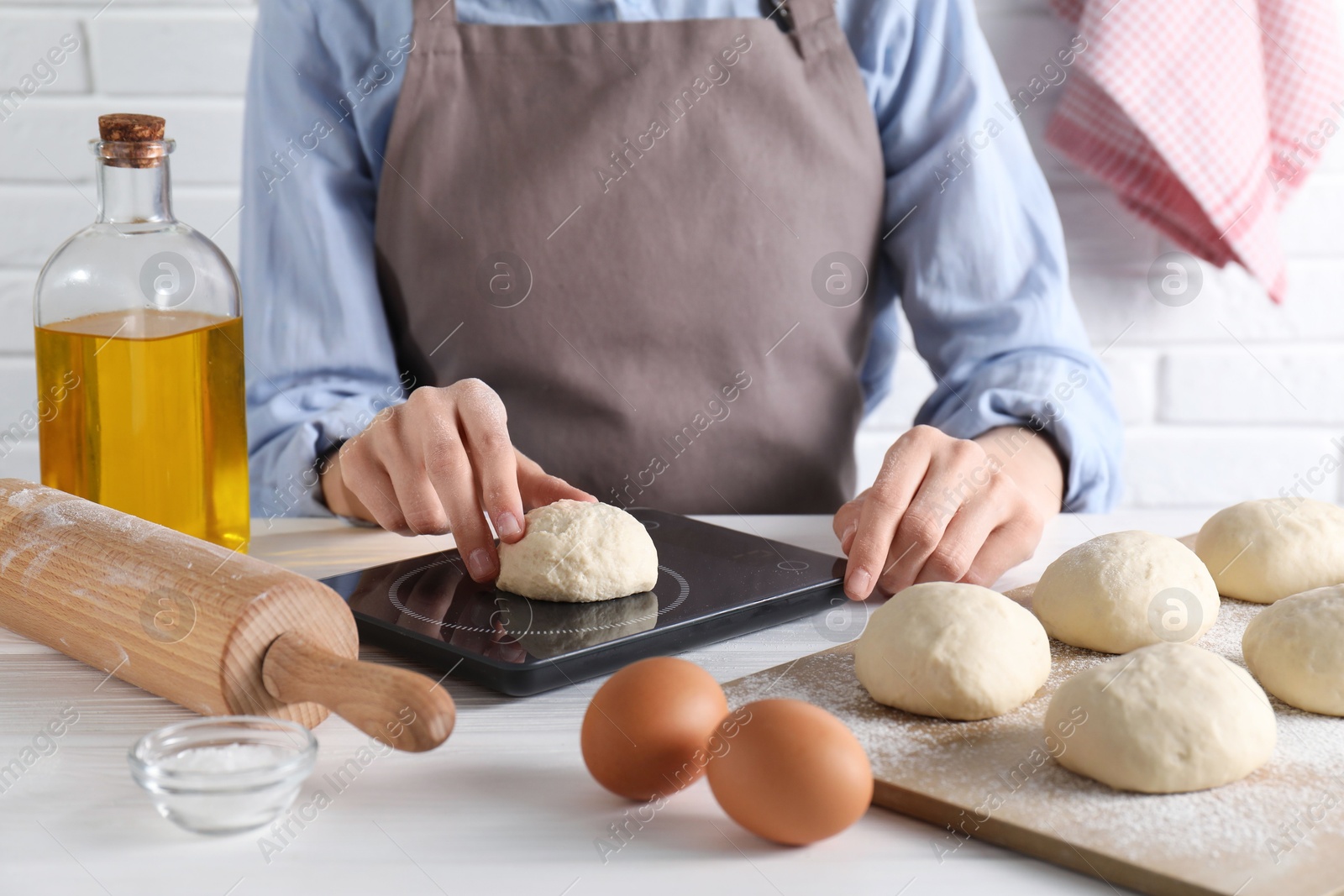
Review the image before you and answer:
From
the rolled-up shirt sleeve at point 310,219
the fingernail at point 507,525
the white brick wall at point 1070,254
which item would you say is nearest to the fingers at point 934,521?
the fingernail at point 507,525

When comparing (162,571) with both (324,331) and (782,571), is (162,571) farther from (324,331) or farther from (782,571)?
(324,331)

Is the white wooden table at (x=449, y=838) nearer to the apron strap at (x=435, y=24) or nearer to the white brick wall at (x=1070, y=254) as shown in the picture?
the apron strap at (x=435, y=24)

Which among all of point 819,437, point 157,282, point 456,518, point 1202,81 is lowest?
point 819,437

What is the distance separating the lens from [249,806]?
468mm

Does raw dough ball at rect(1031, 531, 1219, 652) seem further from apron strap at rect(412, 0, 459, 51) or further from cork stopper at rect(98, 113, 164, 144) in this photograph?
apron strap at rect(412, 0, 459, 51)

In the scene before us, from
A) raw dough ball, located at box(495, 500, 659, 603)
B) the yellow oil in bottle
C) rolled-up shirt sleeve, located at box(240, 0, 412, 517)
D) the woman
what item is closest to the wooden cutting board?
raw dough ball, located at box(495, 500, 659, 603)

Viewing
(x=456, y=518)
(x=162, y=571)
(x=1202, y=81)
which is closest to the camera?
A: (x=162, y=571)

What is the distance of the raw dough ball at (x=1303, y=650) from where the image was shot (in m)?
0.60

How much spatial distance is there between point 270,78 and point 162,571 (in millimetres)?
734

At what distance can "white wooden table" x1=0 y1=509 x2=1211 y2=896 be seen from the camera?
45 cm

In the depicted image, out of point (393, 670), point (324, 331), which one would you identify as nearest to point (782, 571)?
point (393, 670)

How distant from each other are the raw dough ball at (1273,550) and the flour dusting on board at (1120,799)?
166 millimetres

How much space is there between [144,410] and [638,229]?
51cm

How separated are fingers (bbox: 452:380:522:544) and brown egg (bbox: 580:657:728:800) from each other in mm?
249
